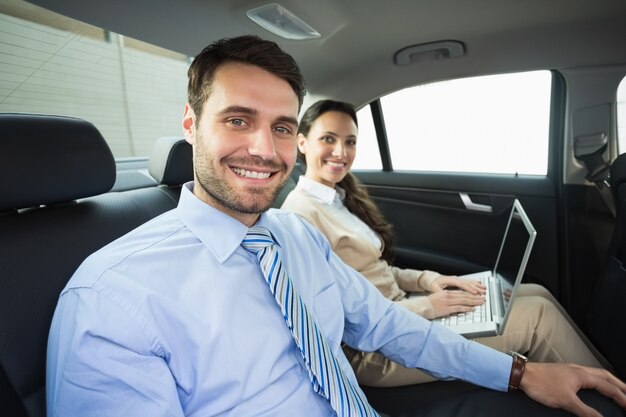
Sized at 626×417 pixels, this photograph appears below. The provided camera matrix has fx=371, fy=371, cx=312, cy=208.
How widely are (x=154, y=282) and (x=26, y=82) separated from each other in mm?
1450

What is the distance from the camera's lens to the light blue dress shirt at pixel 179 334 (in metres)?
0.71

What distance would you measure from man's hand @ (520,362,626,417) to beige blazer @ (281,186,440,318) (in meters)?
0.51

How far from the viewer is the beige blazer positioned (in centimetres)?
164

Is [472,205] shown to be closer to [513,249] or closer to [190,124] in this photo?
[513,249]

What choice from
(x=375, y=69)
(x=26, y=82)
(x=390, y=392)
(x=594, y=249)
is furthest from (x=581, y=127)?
(x=26, y=82)

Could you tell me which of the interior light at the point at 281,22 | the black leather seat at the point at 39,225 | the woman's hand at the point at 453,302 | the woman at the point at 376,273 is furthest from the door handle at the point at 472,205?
the black leather seat at the point at 39,225

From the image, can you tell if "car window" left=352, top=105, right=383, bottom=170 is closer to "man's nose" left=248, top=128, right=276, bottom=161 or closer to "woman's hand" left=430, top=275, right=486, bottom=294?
"woman's hand" left=430, top=275, right=486, bottom=294

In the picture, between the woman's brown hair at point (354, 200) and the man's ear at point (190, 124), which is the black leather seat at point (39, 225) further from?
the woman's brown hair at point (354, 200)

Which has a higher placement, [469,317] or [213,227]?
[213,227]

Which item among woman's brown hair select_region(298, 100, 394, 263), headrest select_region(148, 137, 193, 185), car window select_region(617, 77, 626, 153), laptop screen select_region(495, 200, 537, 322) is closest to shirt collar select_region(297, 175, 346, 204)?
woman's brown hair select_region(298, 100, 394, 263)

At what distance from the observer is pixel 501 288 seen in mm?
1719

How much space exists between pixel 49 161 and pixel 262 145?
626 millimetres

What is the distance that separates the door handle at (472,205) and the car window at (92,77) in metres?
1.90

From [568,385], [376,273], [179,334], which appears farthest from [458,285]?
[179,334]
